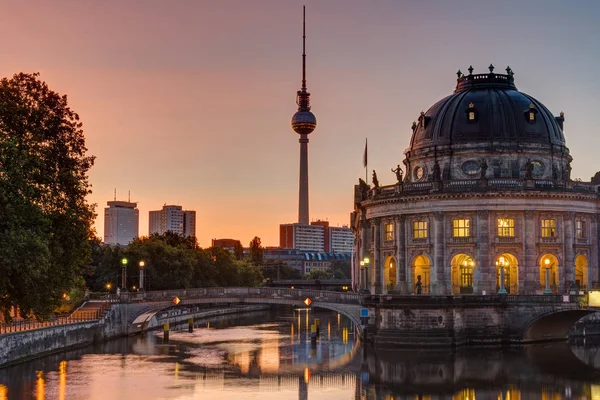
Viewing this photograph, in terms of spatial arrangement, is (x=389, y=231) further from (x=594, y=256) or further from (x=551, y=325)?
(x=594, y=256)

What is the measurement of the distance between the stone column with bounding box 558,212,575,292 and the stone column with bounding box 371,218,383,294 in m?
20.5

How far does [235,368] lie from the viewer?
7306 cm

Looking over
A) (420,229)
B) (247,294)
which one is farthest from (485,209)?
(247,294)

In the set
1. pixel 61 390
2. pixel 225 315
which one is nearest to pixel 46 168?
pixel 61 390

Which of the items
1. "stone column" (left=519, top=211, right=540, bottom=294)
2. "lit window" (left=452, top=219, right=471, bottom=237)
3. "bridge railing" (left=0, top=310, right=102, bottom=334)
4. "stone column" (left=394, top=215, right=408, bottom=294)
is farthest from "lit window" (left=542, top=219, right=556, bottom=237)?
"bridge railing" (left=0, top=310, right=102, bottom=334)

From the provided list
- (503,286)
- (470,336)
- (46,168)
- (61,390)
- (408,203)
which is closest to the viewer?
(61,390)

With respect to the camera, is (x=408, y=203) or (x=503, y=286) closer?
(x=503, y=286)

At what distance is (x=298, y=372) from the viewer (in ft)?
233

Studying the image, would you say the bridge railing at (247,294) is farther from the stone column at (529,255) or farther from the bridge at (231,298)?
the stone column at (529,255)

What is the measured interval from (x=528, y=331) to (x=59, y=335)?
44306mm

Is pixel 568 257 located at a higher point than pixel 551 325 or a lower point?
higher

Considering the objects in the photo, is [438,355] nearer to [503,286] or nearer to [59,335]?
[503,286]

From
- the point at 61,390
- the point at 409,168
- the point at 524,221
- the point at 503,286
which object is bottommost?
the point at 61,390

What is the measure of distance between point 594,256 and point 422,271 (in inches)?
742
